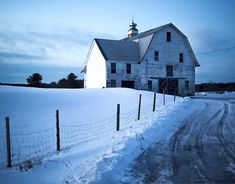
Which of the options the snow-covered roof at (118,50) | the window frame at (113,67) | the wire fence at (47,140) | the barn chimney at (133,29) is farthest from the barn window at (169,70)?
the wire fence at (47,140)

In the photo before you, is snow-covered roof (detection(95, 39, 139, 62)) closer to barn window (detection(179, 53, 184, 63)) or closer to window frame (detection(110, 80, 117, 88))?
window frame (detection(110, 80, 117, 88))

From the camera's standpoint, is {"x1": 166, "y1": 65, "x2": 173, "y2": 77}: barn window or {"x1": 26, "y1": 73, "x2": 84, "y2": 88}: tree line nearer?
{"x1": 166, "y1": 65, "x2": 173, "y2": 77}: barn window

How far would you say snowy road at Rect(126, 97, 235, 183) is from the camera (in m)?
5.20

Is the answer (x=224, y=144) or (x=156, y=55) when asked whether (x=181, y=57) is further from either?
(x=224, y=144)

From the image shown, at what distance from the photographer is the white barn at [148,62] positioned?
32625 mm

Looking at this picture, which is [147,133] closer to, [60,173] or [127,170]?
[127,170]

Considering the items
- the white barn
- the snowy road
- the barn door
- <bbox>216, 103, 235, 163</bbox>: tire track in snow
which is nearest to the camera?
the snowy road

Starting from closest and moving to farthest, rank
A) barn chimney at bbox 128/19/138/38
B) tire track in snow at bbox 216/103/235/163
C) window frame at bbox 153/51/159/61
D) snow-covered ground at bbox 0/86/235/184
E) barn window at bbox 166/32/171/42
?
snow-covered ground at bbox 0/86/235/184
tire track in snow at bbox 216/103/235/163
window frame at bbox 153/51/159/61
barn window at bbox 166/32/171/42
barn chimney at bbox 128/19/138/38

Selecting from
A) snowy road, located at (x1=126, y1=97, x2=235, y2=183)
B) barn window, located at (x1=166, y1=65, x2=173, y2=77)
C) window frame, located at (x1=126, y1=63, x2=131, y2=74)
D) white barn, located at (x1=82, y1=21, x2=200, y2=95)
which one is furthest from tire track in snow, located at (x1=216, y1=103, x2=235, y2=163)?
barn window, located at (x1=166, y1=65, x2=173, y2=77)

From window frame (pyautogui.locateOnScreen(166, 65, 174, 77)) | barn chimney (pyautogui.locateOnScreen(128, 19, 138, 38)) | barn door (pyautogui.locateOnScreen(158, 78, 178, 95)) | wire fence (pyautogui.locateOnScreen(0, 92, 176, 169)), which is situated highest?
barn chimney (pyautogui.locateOnScreen(128, 19, 138, 38))

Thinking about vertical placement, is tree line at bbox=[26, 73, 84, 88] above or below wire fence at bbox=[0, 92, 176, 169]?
above

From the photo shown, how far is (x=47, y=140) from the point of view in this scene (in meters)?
10.5

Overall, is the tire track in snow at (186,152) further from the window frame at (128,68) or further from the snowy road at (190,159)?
the window frame at (128,68)

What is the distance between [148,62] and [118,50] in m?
4.52
